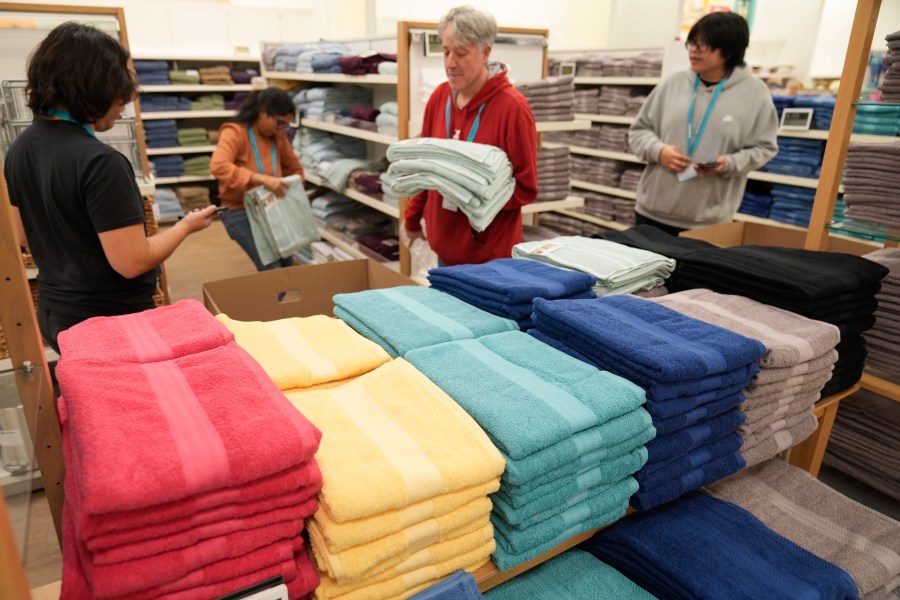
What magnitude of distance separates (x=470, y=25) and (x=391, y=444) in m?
1.80

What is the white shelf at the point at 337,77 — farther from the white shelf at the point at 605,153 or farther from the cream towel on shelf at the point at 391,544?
the cream towel on shelf at the point at 391,544

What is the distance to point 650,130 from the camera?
3.13 m

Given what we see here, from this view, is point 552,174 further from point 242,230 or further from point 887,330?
point 887,330

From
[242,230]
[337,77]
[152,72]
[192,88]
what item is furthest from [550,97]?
[152,72]

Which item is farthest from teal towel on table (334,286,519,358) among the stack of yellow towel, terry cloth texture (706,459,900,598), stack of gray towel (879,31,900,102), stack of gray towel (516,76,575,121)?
stack of gray towel (516,76,575,121)

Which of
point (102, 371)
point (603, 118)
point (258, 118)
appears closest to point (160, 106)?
point (258, 118)

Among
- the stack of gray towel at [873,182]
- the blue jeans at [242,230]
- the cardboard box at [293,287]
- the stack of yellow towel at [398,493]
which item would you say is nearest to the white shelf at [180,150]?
the blue jeans at [242,230]

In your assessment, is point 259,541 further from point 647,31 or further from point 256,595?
point 647,31

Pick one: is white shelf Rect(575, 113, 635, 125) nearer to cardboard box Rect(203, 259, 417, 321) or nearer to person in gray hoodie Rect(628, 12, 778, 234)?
person in gray hoodie Rect(628, 12, 778, 234)

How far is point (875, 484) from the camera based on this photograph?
2357 mm

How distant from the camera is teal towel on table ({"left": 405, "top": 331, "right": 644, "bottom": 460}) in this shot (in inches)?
37.9

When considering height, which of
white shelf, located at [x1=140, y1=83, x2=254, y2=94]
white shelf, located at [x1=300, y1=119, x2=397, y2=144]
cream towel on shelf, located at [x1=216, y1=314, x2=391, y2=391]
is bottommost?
cream towel on shelf, located at [x1=216, y1=314, x2=391, y2=391]

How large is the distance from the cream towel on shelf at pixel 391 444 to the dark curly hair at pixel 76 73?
116 centimetres

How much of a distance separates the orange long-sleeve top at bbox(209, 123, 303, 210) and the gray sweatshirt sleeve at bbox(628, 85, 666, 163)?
211 centimetres
